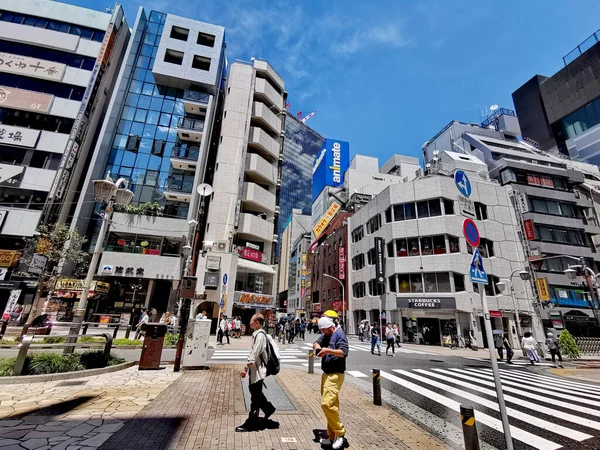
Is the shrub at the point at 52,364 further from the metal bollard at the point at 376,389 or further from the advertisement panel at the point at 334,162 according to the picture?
the advertisement panel at the point at 334,162

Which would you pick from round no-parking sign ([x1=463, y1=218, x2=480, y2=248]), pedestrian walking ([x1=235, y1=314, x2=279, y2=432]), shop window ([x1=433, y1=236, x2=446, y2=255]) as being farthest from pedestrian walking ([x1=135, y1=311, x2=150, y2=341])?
shop window ([x1=433, y1=236, x2=446, y2=255])

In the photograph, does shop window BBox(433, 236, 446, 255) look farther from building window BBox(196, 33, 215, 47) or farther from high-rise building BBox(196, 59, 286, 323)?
building window BBox(196, 33, 215, 47)

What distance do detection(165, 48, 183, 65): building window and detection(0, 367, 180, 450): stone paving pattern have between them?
37.3 meters

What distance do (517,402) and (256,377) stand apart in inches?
289

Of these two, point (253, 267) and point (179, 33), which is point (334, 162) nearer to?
point (179, 33)

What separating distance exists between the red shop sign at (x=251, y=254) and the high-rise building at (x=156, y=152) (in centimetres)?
590

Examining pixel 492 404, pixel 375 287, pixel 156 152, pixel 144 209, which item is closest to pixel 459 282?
pixel 375 287

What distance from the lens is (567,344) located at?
18.1 meters

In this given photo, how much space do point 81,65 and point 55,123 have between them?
7.83 metres

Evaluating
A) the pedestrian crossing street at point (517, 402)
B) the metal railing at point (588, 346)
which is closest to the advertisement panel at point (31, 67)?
the pedestrian crossing street at point (517, 402)

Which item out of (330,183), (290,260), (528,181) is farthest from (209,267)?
(290,260)

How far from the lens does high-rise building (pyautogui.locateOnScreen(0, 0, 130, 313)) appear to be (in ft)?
86.0

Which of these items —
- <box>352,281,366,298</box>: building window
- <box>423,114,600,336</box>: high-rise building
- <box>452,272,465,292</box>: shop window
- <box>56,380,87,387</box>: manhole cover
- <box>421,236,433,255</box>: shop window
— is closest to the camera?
<box>56,380,87,387</box>: manhole cover

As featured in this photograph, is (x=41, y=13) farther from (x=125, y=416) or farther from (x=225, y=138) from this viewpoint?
(x=125, y=416)
